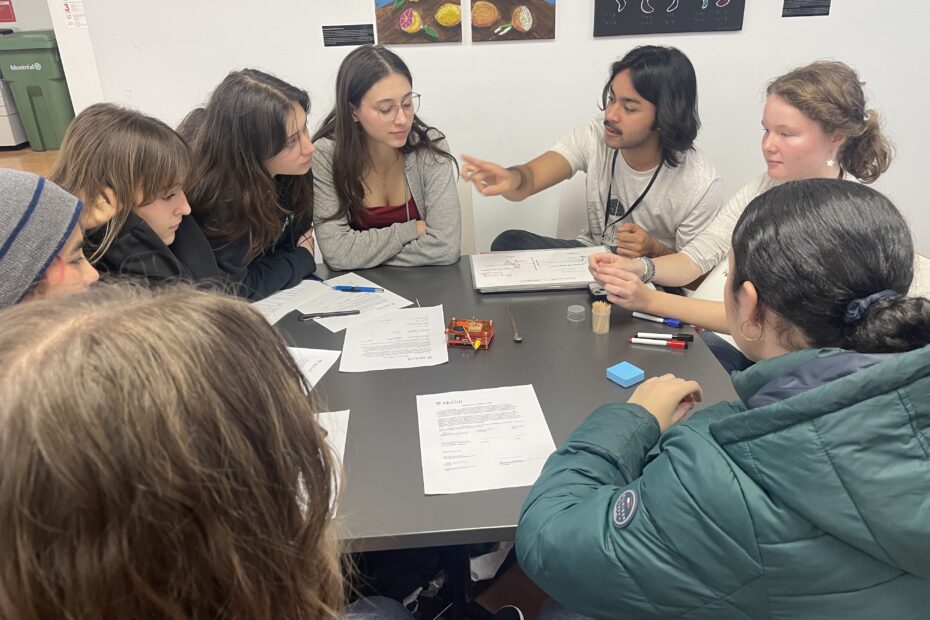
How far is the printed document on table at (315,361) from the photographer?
1320 millimetres

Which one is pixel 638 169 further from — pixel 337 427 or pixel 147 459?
pixel 147 459

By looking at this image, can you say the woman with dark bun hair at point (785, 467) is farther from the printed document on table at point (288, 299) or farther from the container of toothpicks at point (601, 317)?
the printed document on table at point (288, 299)

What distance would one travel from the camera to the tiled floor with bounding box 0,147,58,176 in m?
4.89

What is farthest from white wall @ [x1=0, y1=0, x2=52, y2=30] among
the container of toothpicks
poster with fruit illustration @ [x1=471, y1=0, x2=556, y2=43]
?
the container of toothpicks

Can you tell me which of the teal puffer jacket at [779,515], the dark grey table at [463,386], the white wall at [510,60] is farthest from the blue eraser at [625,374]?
the white wall at [510,60]

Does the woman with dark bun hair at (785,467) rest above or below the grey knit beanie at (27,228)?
below

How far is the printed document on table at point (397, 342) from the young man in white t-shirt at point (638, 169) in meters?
0.69

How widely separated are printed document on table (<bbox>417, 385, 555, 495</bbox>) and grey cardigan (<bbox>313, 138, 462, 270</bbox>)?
2.40ft

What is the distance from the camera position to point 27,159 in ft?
16.9

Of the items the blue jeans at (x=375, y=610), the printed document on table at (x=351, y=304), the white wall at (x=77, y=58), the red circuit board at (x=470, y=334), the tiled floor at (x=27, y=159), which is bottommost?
the blue jeans at (x=375, y=610)

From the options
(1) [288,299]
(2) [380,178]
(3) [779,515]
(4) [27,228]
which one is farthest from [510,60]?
(3) [779,515]

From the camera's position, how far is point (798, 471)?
2.19 ft

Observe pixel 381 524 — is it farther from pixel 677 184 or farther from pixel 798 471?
pixel 677 184

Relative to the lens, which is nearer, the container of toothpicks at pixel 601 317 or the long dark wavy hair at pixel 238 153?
the container of toothpicks at pixel 601 317
